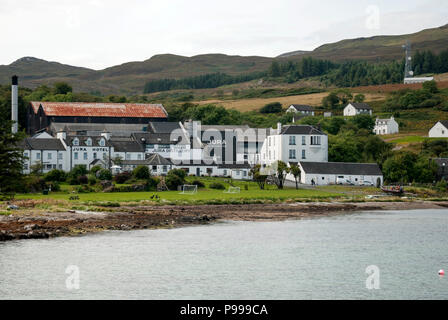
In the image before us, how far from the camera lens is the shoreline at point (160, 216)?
4381 centimetres

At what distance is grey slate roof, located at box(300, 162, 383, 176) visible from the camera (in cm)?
8488

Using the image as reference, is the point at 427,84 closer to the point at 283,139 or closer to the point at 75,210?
the point at 283,139

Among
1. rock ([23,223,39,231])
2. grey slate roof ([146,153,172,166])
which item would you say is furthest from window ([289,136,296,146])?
rock ([23,223,39,231])

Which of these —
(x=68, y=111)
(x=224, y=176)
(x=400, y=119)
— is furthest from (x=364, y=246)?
(x=400, y=119)

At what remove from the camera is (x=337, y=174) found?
8519 cm

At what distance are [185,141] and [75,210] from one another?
46031mm

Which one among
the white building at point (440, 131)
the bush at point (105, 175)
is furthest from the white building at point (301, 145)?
the white building at point (440, 131)

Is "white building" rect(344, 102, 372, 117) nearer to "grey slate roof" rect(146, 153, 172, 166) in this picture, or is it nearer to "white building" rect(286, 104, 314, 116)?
"white building" rect(286, 104, 314, 116)

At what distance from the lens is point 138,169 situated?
7762 cm

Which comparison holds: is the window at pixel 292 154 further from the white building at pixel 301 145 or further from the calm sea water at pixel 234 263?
the calm sea water at pixel 234 263

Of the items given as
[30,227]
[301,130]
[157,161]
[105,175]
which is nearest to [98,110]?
[157,161]

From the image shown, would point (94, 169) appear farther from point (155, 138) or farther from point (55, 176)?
point (155, 138)
